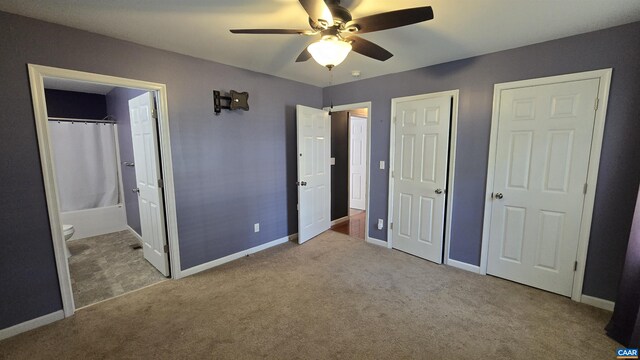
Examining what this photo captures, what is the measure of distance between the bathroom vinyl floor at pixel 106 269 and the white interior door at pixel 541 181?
373 cm

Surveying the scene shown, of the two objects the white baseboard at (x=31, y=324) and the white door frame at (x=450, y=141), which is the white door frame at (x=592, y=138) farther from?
the white baseboard at (x=31, y=324)

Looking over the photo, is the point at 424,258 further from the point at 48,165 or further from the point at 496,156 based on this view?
the point at 48,165

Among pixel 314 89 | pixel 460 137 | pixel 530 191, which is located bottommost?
pixel 530 191

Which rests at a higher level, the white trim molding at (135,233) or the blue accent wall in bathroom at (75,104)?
the blue accent wall in bathroom at (75,104)

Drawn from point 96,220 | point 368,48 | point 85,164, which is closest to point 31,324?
point 96,220

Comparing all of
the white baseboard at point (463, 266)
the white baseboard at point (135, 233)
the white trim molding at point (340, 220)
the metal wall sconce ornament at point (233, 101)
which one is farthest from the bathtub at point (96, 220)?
the white baseboard at point (463, 266)

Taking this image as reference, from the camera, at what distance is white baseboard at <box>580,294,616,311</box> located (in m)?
2.22

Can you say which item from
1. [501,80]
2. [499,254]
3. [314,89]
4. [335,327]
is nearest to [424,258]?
[499,254]

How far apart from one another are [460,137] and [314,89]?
2225mm

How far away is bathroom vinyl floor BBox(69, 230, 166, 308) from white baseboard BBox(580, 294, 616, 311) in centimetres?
413

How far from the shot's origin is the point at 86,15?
6.07ft

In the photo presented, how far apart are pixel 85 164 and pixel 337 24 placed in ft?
15.5

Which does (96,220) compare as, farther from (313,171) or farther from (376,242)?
(376,242)

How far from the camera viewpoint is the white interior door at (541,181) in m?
2.27
